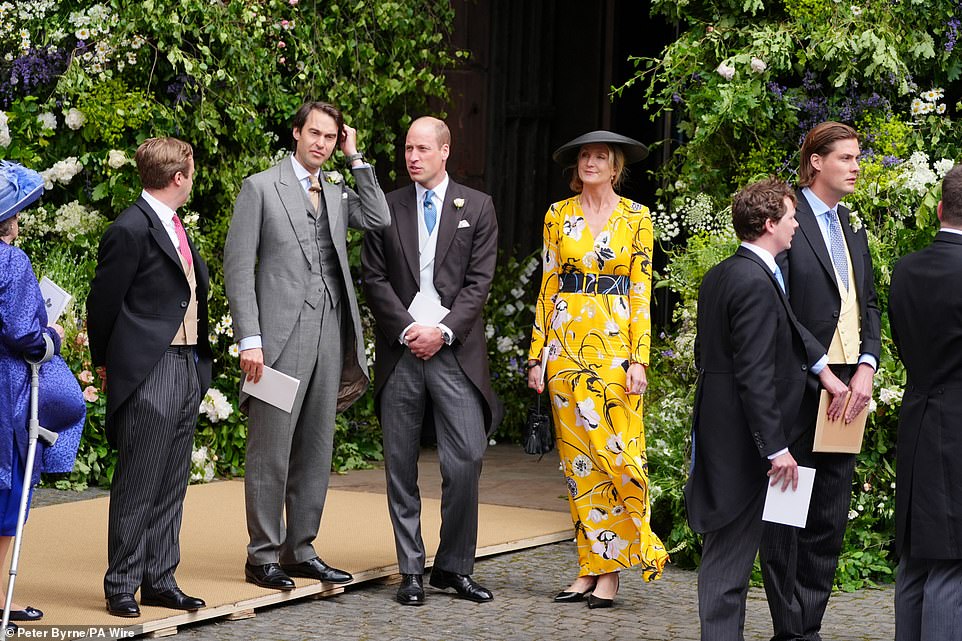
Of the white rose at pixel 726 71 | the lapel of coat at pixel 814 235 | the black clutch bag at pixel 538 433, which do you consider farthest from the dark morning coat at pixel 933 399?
the white rose at pixel 726 71

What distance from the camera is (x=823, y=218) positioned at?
4762mm

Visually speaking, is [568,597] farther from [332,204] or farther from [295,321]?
[332,204]

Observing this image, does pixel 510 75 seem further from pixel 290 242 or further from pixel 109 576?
pixel 109 576

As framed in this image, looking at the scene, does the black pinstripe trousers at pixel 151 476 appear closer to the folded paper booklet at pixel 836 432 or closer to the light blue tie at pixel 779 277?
the light blue tie at pixel 779 277

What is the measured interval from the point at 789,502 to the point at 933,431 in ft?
1.54

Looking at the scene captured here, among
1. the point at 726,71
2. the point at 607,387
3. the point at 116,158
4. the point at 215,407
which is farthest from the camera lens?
the point at 215,407

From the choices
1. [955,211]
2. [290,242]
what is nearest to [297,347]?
[290,242]

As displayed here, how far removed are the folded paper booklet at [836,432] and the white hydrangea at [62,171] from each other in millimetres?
4838

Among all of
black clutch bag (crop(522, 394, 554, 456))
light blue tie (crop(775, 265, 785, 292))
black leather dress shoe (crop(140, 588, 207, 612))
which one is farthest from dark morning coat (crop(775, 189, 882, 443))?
black leather dress shoe (crop(140, 588, 207, 612))

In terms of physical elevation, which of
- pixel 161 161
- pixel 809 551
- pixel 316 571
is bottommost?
pixel 316 571

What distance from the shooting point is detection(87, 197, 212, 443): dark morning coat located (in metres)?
4.70

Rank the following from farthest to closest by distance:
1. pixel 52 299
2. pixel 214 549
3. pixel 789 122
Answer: pixel 789 122 < pixel 214 549 < pixel 52 299

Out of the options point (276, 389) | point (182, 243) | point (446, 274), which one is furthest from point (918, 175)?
point (182, 243)

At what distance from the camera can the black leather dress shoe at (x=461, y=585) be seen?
212 inches
